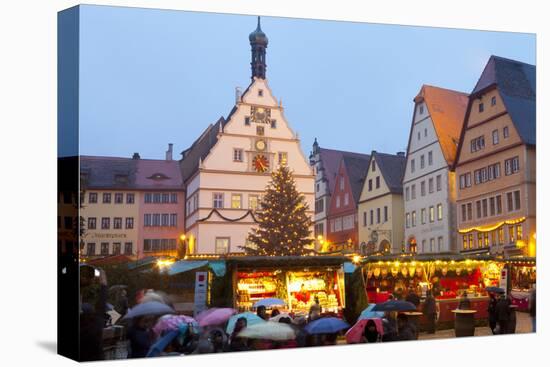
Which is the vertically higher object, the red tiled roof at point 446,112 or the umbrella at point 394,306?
the red tiled roof at point 446,112

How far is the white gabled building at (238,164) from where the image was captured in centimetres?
1942

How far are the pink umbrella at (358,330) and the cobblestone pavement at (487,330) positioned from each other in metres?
1.40

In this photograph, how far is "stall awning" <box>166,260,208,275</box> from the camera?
738 inches

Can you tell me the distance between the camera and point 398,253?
874 inches

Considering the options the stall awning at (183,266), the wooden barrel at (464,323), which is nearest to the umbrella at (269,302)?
the stall awning at (183,266)

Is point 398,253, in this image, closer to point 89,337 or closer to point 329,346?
point 329,346

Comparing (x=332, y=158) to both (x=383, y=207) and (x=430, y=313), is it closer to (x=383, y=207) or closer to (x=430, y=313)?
(x=383, y=207)

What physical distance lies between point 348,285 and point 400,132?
383 centimetres

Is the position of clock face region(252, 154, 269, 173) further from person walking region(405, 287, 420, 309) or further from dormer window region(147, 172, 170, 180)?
person walking region(405, 287, 420, 309)

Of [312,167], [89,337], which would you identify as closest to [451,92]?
[312,167]

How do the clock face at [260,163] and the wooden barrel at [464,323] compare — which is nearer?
the clock face at [260,163]

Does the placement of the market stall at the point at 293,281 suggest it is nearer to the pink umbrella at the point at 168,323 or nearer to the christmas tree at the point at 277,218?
the christmas tree at the point at 277,218

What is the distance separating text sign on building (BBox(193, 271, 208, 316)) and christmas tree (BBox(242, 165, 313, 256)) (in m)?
1.24

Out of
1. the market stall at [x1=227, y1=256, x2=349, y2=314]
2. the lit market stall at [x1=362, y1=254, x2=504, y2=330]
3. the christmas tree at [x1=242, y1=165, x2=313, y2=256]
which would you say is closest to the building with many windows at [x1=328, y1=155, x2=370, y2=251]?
the market stall at [x1=227, y1=256, x2=349, y2=314]
